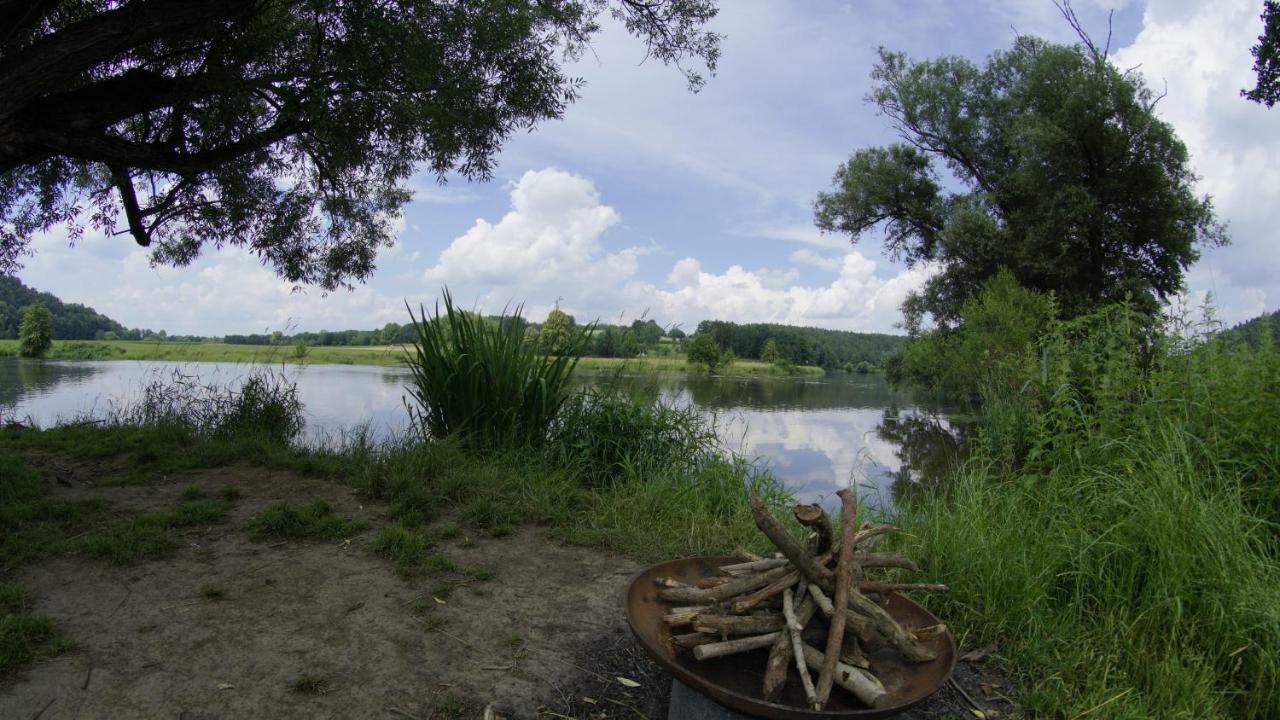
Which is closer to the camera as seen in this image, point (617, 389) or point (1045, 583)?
point (1045, 583)

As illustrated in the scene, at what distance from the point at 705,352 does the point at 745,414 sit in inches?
147

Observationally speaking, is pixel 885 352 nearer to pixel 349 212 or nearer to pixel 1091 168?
pixel 1091 168

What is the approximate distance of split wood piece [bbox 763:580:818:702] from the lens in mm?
1610

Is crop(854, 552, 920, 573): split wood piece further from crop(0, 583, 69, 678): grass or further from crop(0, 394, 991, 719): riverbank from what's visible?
crop(0, 583, 69, 678): grass

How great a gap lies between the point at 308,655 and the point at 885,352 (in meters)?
24.8

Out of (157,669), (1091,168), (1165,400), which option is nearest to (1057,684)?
(1165,400)

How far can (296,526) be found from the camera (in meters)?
3.71

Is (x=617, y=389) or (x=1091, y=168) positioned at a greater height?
(x=1091, y=168)

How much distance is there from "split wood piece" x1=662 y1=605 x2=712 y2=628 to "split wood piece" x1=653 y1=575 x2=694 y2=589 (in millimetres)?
165

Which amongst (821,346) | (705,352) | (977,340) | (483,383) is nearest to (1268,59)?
(977,340)

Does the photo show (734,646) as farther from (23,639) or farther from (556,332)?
(556,332)

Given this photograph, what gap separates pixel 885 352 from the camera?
24.6 meters

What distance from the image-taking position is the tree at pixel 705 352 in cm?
676

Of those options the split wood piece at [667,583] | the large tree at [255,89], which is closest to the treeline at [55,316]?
the large tree at [255,89]
